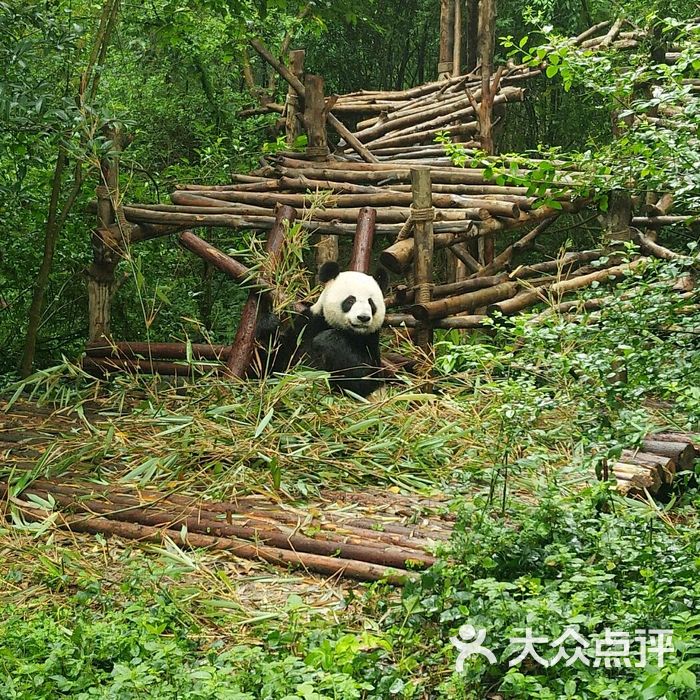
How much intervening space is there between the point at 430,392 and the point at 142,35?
7536 mm

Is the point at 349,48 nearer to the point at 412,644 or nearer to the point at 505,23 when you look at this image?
the point at 505,23

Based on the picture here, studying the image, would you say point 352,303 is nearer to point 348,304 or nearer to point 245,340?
point 348,304

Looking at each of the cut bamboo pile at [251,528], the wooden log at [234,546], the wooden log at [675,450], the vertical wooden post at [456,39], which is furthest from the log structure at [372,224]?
the vertical wooden post at [456,39]

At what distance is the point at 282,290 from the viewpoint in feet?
20.5

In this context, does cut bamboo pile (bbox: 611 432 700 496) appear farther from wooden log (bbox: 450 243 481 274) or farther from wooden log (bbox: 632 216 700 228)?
wooden log (bbox: 450 243 481 274)

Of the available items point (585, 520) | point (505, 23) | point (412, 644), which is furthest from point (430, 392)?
point (505, 23)

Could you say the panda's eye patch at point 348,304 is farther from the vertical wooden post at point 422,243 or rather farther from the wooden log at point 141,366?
the wooden log at point 141,366

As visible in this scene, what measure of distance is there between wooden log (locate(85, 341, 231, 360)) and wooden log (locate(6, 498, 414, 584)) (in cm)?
234

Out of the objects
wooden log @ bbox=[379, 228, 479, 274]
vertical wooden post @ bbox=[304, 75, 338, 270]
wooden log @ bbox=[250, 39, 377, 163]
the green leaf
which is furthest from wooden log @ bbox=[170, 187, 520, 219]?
the green leaf

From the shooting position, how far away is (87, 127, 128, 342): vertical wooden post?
7227 mm

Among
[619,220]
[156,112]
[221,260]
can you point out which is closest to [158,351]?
[221,260]

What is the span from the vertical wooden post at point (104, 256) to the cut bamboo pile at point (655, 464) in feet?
12.7

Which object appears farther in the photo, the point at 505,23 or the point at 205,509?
the point at 505,23

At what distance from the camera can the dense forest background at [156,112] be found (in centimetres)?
577
